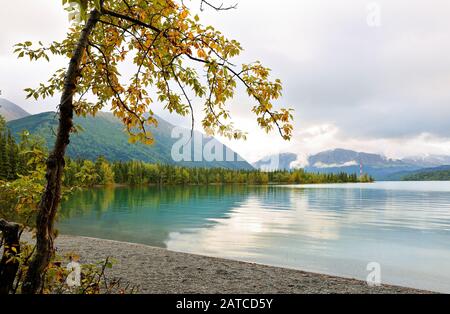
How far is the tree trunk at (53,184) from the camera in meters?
5.04

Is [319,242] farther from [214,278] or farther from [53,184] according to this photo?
[53,184]

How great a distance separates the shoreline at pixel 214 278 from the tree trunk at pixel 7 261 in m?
7.76

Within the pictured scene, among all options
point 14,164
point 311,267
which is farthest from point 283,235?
point 14,164

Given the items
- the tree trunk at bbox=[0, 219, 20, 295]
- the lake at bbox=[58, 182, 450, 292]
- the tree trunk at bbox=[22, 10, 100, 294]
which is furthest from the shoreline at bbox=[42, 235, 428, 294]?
the tree trunk at bbox=[22, 10, 100, 294]

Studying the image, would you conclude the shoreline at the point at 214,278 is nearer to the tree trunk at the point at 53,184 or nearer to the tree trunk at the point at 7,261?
the tree trunk at the point at 7,261

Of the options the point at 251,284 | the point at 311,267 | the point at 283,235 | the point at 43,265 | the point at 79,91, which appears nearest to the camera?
the point at 43,265

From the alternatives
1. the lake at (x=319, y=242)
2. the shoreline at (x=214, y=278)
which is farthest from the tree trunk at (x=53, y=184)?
the lake at (x=319, y=242)

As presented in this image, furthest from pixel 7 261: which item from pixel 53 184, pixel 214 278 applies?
pixel 214 278

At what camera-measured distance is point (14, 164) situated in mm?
101250

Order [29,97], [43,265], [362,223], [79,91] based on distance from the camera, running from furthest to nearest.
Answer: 1. [362,223]
2. [79,91]
3. [29,97]
4. [43,265]

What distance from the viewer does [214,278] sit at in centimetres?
1566

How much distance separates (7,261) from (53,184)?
1733mm
